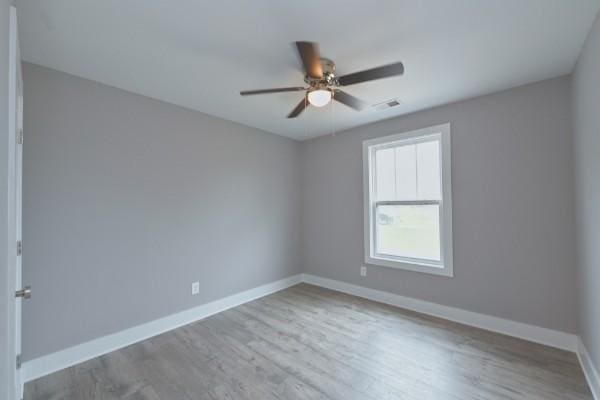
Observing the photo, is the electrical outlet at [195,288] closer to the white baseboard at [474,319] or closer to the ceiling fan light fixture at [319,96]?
the white baseboard at [474,319]

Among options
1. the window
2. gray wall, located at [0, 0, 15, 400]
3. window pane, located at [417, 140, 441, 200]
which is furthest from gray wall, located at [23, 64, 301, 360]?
window pane, located at [417, 140, 441, 200]

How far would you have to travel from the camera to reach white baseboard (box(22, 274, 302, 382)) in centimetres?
209

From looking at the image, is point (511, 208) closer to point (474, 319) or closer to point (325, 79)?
point (474, 319)

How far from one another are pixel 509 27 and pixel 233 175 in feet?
10.1

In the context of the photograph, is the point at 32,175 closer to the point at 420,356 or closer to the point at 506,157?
the point at 420,356

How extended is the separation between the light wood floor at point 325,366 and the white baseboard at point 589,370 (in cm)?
5

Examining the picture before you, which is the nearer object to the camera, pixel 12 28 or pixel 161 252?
pixel 12 28

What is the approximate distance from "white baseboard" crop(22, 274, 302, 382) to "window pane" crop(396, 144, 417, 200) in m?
2.50

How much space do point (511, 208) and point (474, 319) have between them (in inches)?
49.8

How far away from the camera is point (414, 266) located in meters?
3.29

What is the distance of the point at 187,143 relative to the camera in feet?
10.1

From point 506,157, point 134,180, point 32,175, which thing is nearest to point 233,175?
point 134,180

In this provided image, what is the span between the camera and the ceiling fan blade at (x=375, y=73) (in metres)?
1.73

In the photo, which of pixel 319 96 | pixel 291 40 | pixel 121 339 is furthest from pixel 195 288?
pixel 291 40
